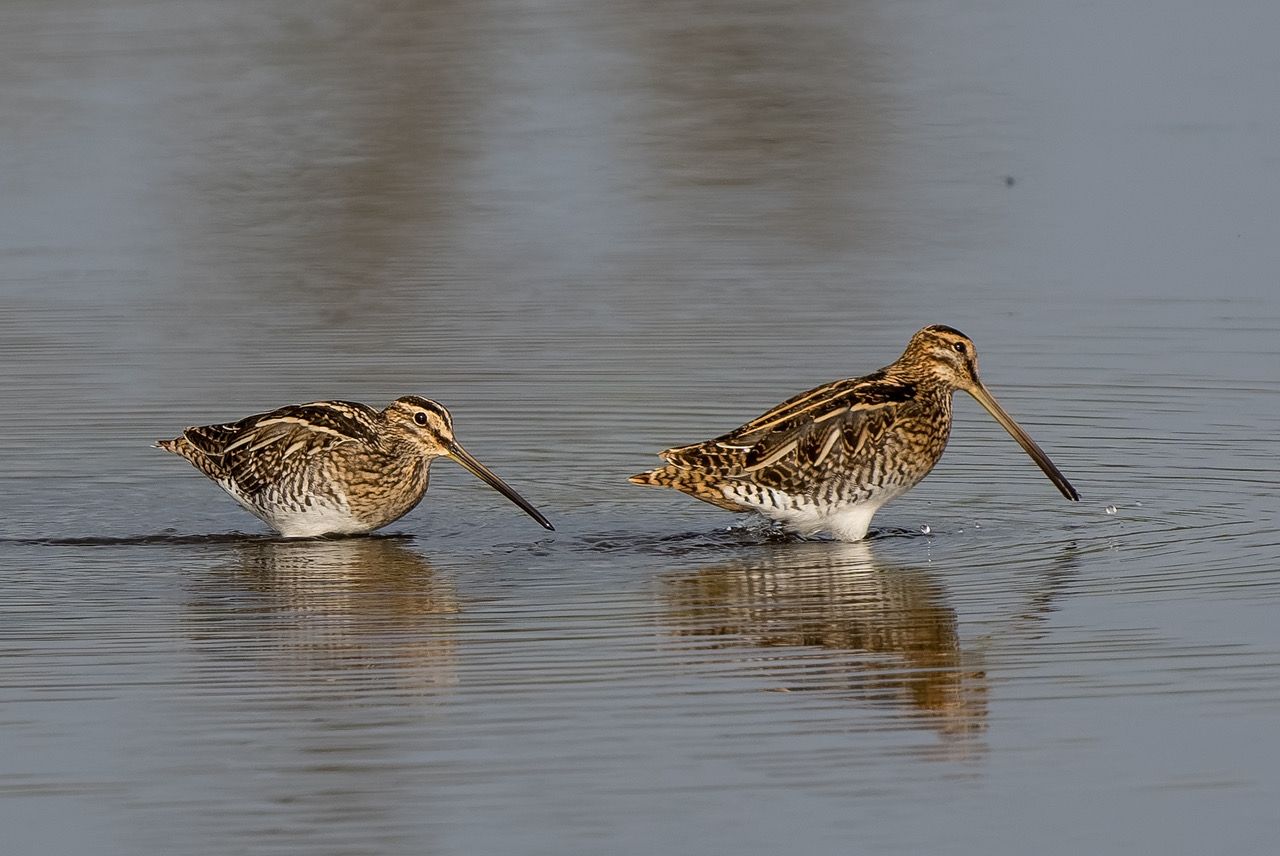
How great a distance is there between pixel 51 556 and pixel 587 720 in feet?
11.8

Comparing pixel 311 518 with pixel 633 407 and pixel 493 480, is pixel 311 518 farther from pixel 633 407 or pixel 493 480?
pixel 633 407

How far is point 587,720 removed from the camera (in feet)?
27.2

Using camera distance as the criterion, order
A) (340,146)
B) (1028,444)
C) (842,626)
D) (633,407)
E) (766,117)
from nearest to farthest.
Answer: (842,626) < (1028,444) < (633,407) < (340,146) < (766,117)

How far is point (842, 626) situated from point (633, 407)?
4.15m

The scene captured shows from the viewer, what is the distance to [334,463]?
11719mm

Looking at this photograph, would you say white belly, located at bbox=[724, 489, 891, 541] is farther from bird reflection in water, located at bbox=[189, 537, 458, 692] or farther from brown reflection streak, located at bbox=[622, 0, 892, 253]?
brown reflection streak, located at bbox=[622, 0, 892, 253]

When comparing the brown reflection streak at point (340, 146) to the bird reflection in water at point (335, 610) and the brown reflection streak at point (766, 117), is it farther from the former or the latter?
the bird reflection in water at point (335, 610)

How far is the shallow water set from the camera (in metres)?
7.77

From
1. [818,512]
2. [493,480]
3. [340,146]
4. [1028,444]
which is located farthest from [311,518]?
[340,146]

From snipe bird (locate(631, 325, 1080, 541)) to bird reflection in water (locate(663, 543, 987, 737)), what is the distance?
19cm

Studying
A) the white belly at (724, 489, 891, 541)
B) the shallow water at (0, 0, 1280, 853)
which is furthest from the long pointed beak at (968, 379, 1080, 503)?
the white belly at (724, 489, 891, 541)

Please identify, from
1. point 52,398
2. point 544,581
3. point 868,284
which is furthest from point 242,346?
point 544,581

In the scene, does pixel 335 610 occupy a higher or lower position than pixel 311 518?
lower

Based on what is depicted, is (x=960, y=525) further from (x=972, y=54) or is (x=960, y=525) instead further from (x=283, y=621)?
(x=972, y=54)
